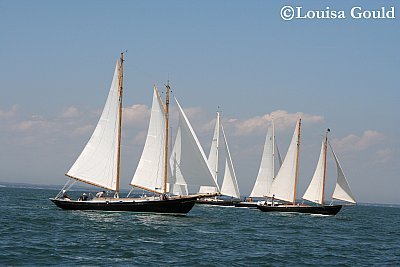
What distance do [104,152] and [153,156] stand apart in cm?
528

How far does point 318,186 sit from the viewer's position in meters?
86.1

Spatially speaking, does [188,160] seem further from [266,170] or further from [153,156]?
[266,170]

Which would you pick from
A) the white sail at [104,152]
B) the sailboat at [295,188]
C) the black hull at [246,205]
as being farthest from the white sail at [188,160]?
the black hull at [246,205]

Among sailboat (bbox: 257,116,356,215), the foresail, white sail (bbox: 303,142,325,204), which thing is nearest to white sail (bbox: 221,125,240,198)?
the foresail

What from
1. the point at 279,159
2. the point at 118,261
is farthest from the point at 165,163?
the point at 279,159

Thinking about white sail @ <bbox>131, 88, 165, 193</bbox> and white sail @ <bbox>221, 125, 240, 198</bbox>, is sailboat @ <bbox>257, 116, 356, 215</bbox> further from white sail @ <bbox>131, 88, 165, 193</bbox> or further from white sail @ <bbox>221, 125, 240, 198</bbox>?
white sail @ <bbox>131, 88, 165, 193</bbox>

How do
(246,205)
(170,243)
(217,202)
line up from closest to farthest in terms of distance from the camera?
(170,243)
(246,205)
(217,202)

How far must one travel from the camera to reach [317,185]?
282ft

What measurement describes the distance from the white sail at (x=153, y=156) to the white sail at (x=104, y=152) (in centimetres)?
358

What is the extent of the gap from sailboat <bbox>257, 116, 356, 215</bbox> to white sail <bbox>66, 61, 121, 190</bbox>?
30.9 metres

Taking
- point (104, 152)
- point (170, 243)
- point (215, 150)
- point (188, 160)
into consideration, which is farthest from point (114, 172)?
point (215, 150)

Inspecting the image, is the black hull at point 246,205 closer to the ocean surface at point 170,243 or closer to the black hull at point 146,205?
the black hull at point 146,205

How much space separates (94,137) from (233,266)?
111 ft

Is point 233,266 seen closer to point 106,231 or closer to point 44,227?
point 106,231
